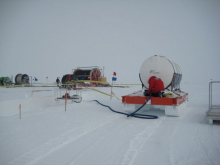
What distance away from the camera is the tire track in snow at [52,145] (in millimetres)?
2525

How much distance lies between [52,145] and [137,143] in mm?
1491

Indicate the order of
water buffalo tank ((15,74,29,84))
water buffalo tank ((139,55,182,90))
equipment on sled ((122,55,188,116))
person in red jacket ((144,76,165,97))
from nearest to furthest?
1. equipment on sled ((122,55,188,116))
2. person in red jacket ((144,76,165,97))
3. water buffalo tank ((139,55,182,90))
4. water buffalo tank ((15,74,29,84))

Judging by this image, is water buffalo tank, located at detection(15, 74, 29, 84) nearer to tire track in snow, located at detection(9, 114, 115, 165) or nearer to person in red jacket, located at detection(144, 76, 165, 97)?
person in red jacket, located at detection(144, 76, 165, 97)

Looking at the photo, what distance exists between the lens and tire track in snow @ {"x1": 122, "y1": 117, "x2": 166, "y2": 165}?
2.57 m

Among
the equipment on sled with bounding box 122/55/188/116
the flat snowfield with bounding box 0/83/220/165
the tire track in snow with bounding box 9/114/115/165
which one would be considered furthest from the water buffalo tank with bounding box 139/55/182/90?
the tire track in snow with bounding box 9/114/115/165

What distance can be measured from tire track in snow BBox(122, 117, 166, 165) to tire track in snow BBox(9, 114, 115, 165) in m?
1.07

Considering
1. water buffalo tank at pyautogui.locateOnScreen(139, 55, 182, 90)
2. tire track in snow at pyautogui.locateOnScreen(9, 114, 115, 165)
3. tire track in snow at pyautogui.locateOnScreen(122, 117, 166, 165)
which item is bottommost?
tire track in snow at pyautogui.locateOnScreen(122, 117, 166, 165)

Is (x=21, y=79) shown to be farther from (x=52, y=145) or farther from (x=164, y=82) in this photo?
(x=52, y=145)

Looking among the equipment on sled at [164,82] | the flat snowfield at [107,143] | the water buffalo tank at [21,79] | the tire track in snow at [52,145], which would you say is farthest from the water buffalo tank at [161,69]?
the water buffalo tank at [21,79]

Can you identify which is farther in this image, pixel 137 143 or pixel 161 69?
pixel 161 69

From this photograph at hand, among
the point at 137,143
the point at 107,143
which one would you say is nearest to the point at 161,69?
the point at 137,143

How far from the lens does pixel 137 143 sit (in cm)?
317

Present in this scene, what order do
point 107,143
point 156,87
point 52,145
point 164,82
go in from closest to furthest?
point 52,145
point 107,143
point 156,87
point 164,82

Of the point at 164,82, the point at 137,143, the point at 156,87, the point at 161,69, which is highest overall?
the point at 161,69
